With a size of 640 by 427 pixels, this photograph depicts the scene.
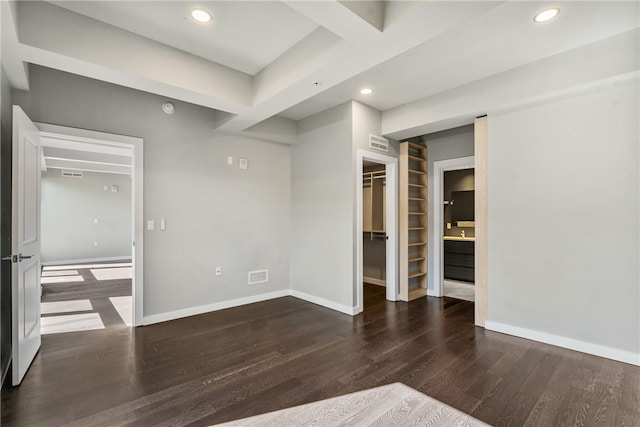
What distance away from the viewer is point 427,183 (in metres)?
5.14

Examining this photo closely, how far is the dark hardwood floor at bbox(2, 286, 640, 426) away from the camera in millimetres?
2000

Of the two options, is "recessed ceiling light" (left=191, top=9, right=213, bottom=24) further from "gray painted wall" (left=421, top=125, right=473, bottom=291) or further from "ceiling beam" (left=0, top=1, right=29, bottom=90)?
"gray painted wall" (left=421, top=125, right=473, bottom=291)

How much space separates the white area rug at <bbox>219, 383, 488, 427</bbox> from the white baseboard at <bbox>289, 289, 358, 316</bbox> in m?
1.84

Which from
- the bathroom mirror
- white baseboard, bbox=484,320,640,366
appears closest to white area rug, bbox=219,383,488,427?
white baseboard, bbox=484,320,640,366

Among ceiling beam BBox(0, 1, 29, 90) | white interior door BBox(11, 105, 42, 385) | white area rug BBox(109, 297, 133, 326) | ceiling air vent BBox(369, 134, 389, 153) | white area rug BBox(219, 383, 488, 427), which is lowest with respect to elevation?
white area rug BBox(109, 297, 133, 326)

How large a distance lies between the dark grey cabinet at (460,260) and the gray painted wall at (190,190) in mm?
3286

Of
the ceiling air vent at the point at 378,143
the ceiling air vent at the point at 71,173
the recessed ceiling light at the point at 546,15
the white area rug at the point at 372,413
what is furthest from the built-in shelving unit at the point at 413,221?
the ceiling air vent at the point at 71,173

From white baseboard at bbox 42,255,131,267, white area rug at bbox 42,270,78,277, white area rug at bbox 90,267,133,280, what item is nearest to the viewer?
white area rug at bbox 90,267,133,280

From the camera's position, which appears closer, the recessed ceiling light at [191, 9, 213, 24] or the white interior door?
the white interior door

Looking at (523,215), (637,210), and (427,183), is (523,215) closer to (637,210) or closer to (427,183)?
(637,210)

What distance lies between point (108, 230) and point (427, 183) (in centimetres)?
977

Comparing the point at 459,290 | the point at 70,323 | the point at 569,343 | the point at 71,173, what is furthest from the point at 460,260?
the point at 71,173

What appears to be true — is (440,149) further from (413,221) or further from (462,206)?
(462,206)

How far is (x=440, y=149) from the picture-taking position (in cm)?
497
